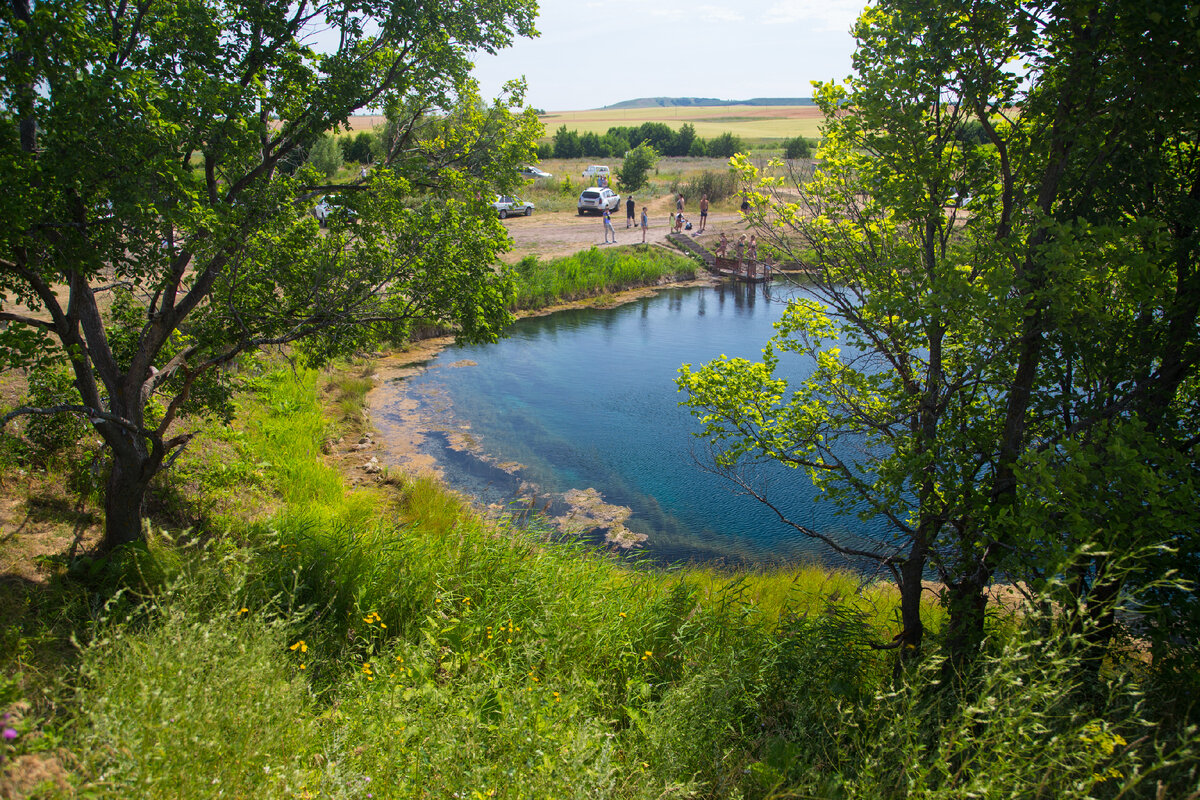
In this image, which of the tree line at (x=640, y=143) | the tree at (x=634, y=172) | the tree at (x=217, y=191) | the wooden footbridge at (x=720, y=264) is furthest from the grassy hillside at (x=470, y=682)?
the tree line at (x=640, y=143)

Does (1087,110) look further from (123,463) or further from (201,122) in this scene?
(123,463)

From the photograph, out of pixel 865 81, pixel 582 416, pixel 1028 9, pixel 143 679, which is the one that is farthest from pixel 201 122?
pixel 582 416

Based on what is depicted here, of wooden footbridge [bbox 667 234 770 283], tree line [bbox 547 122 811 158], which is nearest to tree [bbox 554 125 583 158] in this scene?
tree line [bbox 547 122 811 158]

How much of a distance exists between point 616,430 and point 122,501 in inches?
396

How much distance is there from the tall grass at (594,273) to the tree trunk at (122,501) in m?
17.0

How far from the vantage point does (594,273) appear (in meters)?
27.2

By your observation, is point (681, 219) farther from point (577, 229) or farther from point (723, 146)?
point (723, 146)

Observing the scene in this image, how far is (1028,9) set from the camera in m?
5.01

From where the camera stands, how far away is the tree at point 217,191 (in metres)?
5.20

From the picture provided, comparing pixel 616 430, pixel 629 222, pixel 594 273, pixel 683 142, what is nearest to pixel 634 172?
pixel 629 222

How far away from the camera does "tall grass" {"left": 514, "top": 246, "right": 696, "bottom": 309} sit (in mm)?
24938

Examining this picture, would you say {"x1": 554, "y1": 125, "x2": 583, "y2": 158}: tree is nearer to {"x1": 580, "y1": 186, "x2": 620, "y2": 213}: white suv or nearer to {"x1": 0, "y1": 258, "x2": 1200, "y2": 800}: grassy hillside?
{"x1": 580, "y1": 186, "x2": 620, "y2": 213}: white suv

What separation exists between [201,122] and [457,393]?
12256 millimetres

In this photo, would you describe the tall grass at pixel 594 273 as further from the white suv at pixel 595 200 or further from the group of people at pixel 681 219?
the white suv at pixel 595 200
